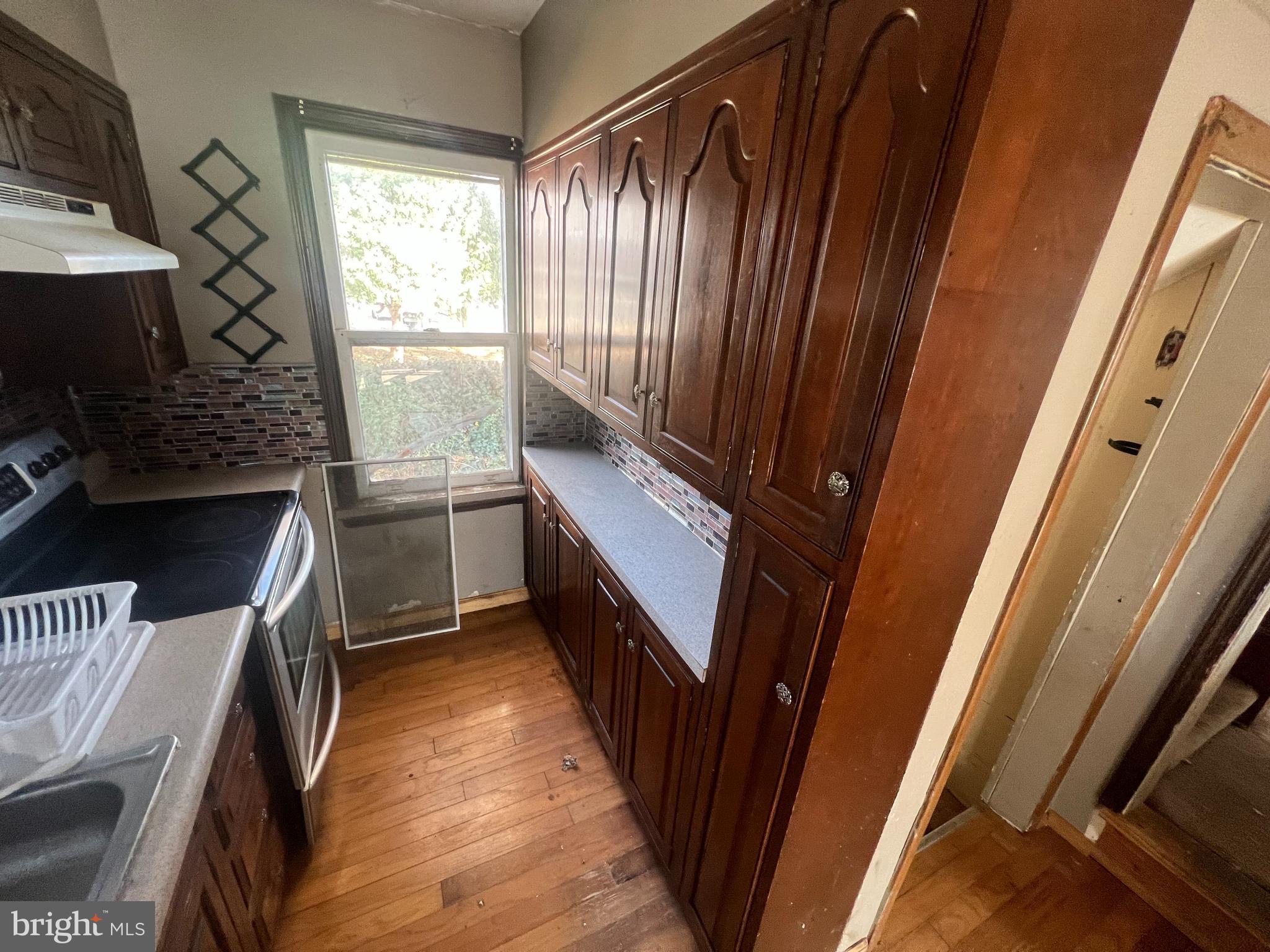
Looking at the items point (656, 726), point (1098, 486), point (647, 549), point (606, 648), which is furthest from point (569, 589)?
point (1098, 486)

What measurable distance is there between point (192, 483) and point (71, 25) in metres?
1.35

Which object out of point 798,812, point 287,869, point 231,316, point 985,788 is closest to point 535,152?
point 231,316

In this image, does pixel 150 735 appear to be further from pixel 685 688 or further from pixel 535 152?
pixel 535 152

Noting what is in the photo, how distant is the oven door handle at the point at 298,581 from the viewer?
4.20 ft

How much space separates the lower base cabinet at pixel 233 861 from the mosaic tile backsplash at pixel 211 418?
3.98 ft

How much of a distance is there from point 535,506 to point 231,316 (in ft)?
4.51

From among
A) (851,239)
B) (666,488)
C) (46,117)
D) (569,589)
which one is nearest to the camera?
(851,239)

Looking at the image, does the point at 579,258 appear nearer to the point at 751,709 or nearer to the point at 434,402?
the point at 434,402

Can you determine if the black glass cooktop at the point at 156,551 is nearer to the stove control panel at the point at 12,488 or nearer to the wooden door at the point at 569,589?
the stove control panel at the point at 12,488

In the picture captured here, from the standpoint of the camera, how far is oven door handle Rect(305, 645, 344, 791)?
4.96ft

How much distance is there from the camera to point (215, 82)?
5.42ft

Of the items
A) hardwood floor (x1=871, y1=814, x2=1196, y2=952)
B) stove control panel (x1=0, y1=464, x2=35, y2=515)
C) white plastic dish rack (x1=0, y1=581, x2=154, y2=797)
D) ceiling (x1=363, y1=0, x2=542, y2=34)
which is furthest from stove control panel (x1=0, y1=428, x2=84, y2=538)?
hardwood floor (x1=871, y1=814, x2=1196, y2=952)

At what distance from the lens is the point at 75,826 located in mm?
791

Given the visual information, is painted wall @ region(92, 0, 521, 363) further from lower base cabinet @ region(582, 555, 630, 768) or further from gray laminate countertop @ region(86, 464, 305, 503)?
lower base cabinet @ region(582, 555, 630, 768)
